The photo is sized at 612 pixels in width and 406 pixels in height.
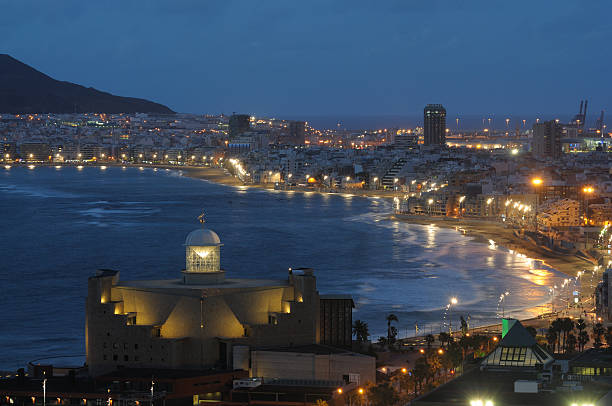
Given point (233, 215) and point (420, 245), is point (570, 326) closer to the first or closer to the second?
point (420, 245)

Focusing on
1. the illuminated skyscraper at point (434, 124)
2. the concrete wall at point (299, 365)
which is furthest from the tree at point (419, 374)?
the illuminated skyscraper at point (434, 124)

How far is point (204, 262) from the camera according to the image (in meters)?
12.7

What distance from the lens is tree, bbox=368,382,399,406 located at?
36.9 ft

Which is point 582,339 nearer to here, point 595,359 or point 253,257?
point 595,359

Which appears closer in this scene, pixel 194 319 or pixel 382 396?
pixel 382 396

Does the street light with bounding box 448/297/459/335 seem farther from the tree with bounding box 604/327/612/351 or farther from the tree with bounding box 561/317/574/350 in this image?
the tree with bounding box 604/327/612/351

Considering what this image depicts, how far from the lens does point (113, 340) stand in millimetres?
12188

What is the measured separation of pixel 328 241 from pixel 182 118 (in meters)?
165

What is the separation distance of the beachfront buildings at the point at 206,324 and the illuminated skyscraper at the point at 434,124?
121 meters

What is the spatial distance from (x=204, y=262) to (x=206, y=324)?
2.72 ft

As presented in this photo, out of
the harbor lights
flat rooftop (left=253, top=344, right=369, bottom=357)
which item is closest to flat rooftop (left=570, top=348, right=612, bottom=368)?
flat rooftop (left=253, top=344, right=369, bottom=357)

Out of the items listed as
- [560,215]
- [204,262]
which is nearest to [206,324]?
[204,262]

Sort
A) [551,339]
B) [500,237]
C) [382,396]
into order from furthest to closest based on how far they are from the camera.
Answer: [500,237] → [551,339] → [382,396]

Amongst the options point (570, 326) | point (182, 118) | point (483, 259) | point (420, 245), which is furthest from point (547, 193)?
point (182, 118)
